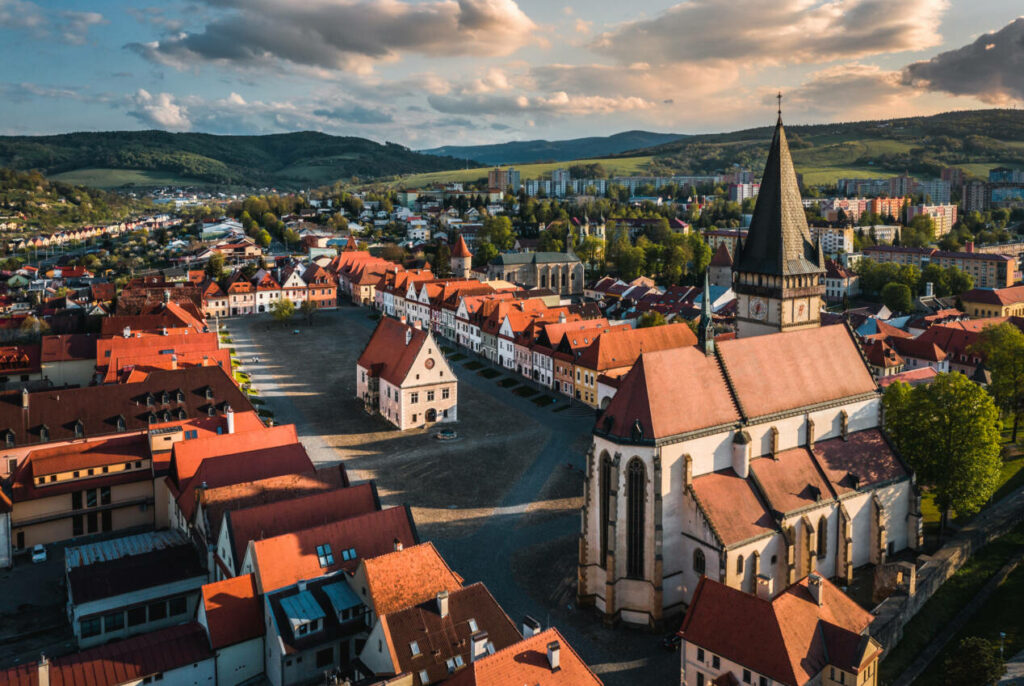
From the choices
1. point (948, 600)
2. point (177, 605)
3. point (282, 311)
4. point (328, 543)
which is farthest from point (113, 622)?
point (282, 311)

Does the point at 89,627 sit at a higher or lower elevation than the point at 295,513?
lower

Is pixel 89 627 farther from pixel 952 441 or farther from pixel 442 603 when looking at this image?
pixel 952 441

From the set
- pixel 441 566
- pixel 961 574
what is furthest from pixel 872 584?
pixel 441 566

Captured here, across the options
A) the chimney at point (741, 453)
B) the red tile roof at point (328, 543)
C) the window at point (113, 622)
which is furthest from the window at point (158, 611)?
the chimney at point (741, 453)

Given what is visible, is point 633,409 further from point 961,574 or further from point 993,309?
point 993,309

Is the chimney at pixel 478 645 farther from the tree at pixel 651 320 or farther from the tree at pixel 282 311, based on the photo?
the tree at pixel 282 311

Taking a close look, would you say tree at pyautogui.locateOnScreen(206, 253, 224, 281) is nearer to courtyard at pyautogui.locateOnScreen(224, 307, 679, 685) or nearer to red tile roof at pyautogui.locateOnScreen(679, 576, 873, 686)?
courtyard at pyautogui.locateOnScreen(224, 307, 679, 685)

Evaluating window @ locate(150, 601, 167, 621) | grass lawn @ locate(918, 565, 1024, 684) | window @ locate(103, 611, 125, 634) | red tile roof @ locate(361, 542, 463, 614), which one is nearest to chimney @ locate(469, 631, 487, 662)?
red tile roof @ locate(361, 542, 463, 614)
